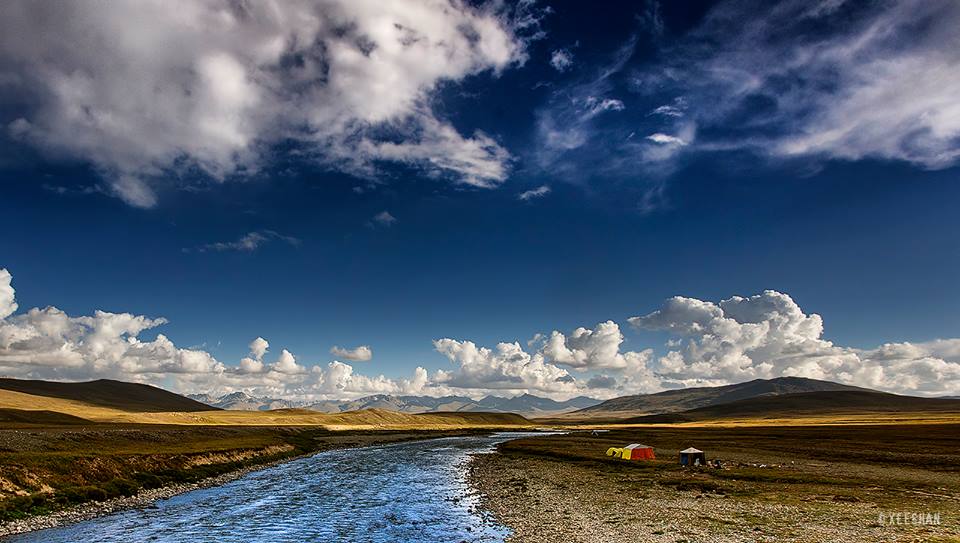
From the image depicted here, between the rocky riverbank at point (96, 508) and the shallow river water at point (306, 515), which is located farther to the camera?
the shallow river water at point (306, 515)

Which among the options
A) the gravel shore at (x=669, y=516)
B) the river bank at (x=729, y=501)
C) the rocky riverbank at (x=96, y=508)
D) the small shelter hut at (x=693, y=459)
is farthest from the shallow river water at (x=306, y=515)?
the small shelter hut at (x=693, y=459)

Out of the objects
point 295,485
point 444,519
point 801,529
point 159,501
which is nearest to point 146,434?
point 295,485

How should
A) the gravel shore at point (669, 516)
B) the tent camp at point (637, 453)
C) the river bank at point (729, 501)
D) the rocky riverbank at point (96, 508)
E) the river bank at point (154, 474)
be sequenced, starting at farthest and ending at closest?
the tent camp at point (637, 453) → the river bank at point (154, 474) → the rocky riverbank at point (96, 508) → the river bank at point (729, 501) → the gravel shore at point (669, 516)

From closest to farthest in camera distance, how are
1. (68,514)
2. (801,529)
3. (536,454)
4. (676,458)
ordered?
(801,529)
(68,514)
(676,458)
(536,454)

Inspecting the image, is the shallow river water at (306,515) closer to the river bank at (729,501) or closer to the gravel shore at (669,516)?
the gravel shore at (669,516)

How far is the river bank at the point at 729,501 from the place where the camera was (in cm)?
3177

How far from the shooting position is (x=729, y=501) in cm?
4281

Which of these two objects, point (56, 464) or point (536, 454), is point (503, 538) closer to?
point (56, 464)

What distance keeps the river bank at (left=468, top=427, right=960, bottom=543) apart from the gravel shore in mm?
63

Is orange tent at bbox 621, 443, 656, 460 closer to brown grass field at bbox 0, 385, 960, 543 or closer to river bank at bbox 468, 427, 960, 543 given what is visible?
brown grass field at bbox 0, 385, 960, 543

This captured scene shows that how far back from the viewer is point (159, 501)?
44406 millimetres

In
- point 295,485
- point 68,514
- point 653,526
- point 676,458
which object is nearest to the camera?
point 653,526

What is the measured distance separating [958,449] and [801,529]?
86.4 metres

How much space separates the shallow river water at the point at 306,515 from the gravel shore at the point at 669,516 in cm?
333
